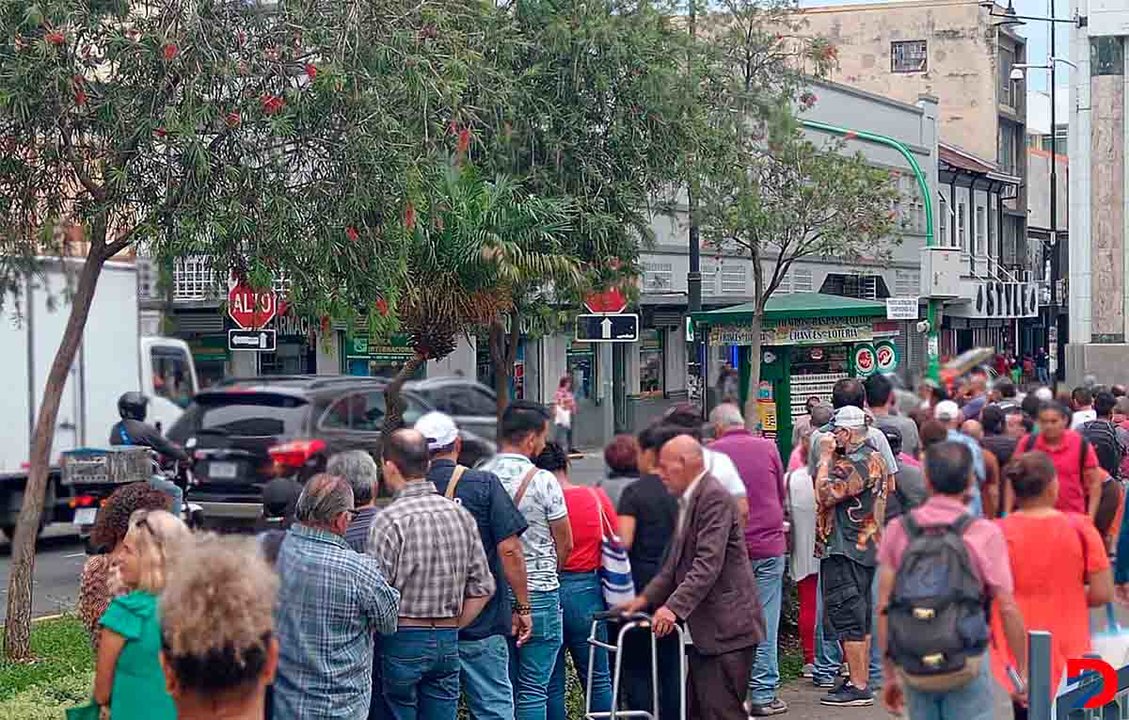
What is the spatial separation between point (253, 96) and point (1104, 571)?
5.88 metres

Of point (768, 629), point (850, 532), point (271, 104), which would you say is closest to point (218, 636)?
point (850, 532)

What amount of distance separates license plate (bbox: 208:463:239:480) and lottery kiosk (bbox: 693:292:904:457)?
646 centimetres

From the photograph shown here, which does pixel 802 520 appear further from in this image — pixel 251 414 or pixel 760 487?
pixel 251 414

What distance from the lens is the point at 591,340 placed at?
61.3 feet

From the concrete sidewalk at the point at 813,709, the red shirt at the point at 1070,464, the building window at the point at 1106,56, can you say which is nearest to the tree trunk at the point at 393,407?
the concrete sidewalk at the point at 813,709

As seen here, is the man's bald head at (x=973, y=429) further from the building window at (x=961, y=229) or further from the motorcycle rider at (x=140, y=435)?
the building window at (x=961, y=229)

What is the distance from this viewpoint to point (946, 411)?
6.03 meters

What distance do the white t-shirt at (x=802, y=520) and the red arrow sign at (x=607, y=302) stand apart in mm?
7619

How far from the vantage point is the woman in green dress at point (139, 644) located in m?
4.81

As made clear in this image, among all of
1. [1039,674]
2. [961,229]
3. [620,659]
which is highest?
[961,229]

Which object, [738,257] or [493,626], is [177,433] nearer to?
[493,626]

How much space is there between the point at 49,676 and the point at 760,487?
4.21 metres

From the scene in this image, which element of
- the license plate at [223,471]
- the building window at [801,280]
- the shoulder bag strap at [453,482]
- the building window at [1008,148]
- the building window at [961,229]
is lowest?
the license plate at [223,471]

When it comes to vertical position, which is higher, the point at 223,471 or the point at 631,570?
the point at 223,471
